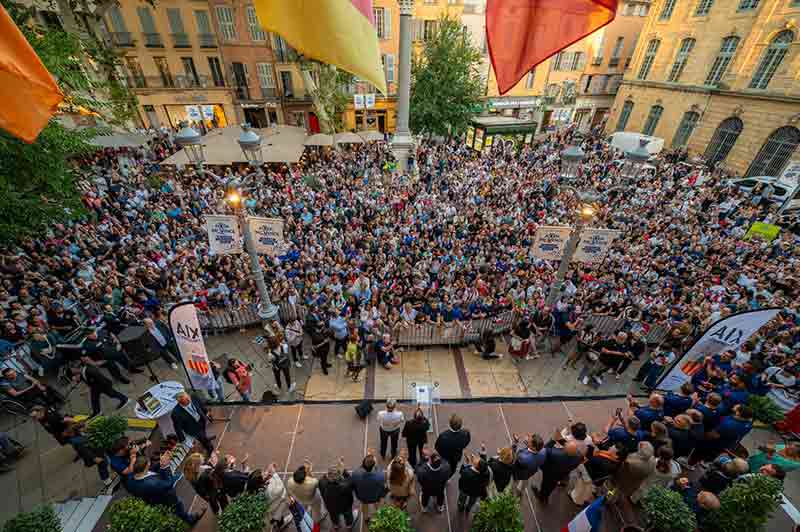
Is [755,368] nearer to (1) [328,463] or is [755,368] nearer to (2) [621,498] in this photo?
(2) [621,498]

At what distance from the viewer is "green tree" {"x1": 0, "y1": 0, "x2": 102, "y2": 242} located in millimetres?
8172

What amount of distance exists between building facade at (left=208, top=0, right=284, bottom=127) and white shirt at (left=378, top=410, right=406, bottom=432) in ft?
103

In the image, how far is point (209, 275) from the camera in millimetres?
11320

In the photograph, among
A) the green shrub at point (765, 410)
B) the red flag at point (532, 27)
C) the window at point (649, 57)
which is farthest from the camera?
the window at point (649, 57)

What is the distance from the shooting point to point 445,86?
2520 centimetres

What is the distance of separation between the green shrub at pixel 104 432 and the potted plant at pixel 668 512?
787 centimetres

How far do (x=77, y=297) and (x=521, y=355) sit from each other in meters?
12.7

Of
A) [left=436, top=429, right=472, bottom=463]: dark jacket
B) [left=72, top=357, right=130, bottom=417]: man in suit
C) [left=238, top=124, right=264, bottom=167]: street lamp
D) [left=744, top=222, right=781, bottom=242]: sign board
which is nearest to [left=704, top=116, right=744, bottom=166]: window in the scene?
[left=744, top=222, right=781, bottom=242]: sign board

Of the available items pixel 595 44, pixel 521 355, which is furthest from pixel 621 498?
pixel 595 44

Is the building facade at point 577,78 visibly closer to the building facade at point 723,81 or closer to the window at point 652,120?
the building facade at point 723,81

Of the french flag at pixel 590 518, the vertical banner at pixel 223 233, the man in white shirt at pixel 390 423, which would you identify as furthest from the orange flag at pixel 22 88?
the french flag at pixel 590 518

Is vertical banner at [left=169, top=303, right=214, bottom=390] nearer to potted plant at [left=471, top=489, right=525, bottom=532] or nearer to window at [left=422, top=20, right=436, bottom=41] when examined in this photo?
potted plant at [left=471, top=489, right=525, bottom=532]

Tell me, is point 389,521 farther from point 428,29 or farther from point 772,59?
point 772,59

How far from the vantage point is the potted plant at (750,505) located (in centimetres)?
420
